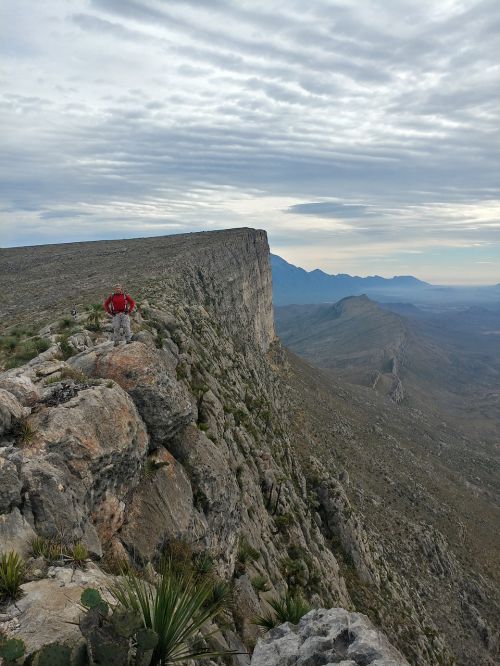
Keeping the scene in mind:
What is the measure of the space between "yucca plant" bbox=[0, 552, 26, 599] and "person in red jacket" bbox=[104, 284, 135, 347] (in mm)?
8744

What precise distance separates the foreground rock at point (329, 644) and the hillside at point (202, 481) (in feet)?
0.26

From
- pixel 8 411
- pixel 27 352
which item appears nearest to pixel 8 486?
pixel 8 411

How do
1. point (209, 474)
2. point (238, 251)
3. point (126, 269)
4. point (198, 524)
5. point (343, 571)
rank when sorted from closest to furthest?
1. point (198, 524)
2. point (209, 474)
3. point (343, 571)
4. point (126, 269)
5. point (238, 251)

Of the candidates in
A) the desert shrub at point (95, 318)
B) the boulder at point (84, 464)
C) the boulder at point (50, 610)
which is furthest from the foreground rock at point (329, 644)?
the desert shrub at point (95, 318)

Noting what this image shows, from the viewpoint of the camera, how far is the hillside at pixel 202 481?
888 centimetres

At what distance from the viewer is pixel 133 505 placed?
1099 cm

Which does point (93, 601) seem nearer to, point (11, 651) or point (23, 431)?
point (11, 651)

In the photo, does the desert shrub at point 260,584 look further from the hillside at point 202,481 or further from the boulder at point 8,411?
the boulder at point 8,411

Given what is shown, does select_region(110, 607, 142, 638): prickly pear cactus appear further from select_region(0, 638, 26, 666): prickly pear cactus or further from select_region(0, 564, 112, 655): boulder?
select_region(0, 638, 26, 666): prickly pear cactus

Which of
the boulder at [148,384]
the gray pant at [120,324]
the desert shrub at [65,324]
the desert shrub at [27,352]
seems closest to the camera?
the boulder at [148,384]

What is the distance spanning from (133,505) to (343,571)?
23.8 meters

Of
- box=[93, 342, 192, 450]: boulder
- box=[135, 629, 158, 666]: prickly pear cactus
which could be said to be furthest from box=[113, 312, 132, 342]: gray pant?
box=[135, 629, 158, 666]: prickly pear cactus

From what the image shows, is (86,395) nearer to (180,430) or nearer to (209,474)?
(180,430)

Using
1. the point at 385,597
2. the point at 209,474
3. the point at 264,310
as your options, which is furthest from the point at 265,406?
the point at 264,310
